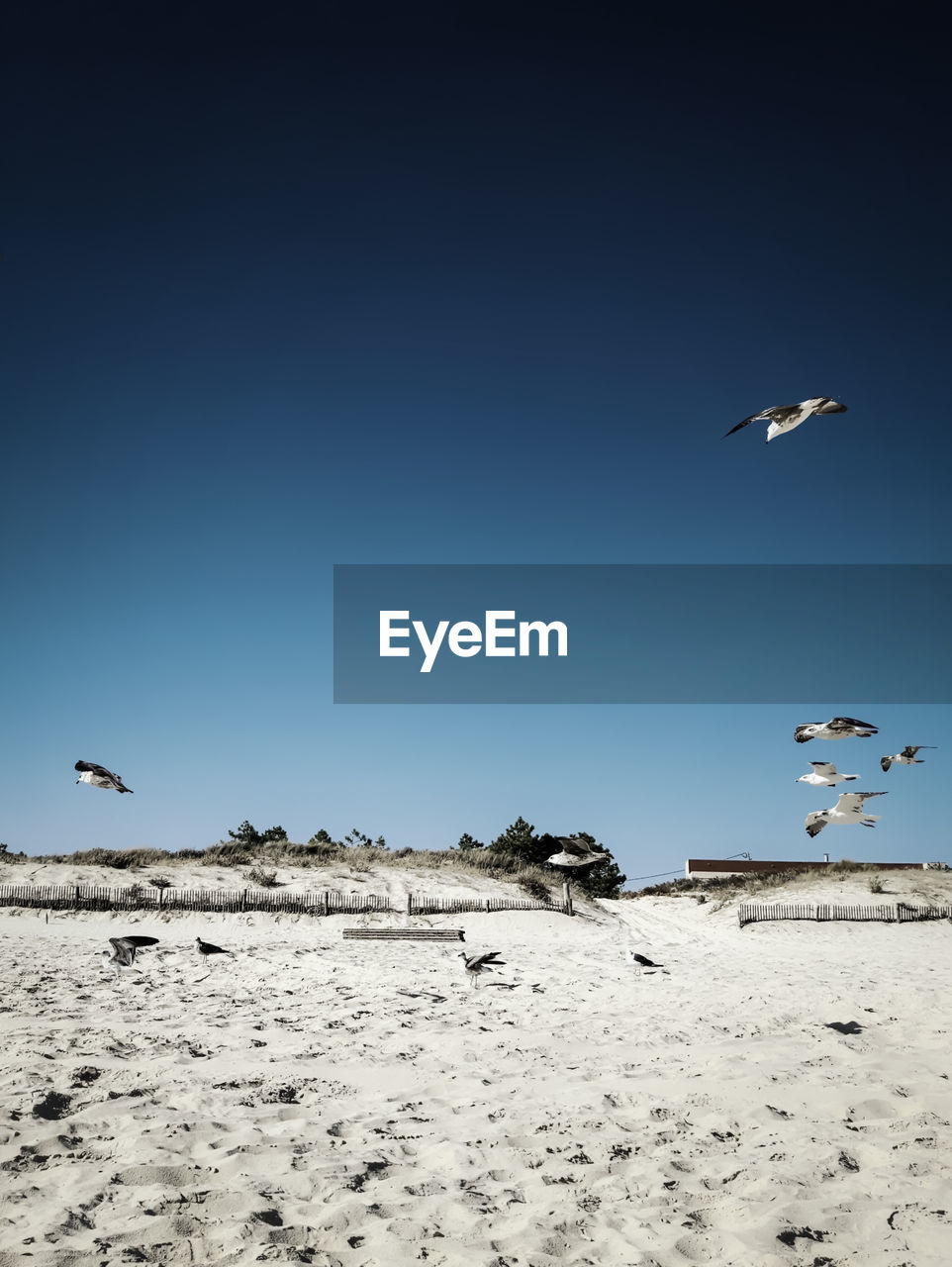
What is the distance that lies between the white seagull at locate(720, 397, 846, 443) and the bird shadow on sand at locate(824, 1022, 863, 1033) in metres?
6.81

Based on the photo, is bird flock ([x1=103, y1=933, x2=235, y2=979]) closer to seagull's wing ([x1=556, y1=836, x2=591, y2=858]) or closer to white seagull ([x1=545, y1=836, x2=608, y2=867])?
white seagull ([x1=545, y1=836, x2=608, y2=867])

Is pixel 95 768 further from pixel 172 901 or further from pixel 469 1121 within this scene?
pixel 172 901

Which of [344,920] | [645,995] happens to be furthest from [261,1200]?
[344,920]

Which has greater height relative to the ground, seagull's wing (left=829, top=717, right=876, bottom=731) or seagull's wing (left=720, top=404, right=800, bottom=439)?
seagull's wing (left=720, top=404, right=800, bottom=439)

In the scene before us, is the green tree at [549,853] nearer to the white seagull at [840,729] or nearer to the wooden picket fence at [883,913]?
the wooden picket fence at [883,913]

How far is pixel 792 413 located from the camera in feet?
30.7

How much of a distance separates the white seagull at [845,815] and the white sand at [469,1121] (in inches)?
95.5

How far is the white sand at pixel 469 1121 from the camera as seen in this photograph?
4902mm

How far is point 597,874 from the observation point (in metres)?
55.1

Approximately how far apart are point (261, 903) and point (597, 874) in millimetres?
34477

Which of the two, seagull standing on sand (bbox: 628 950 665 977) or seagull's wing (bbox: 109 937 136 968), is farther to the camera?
seagull standing on sand (bbox: 628 950 665 977)

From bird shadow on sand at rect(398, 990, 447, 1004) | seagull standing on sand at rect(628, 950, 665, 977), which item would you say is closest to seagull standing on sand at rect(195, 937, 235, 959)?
bird shadow on sand at rect(398, 990, 447, 1004)

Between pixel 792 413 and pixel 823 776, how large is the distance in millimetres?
6285

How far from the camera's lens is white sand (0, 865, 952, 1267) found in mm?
4902
